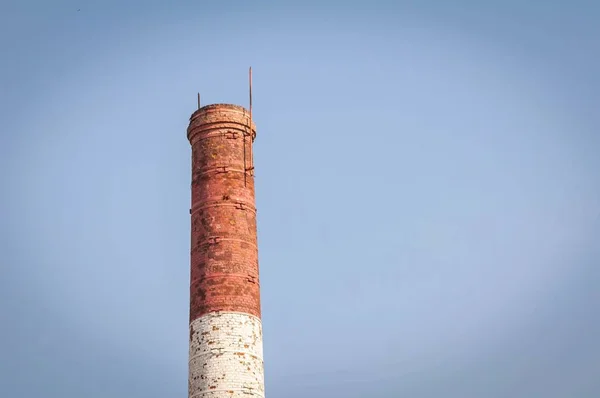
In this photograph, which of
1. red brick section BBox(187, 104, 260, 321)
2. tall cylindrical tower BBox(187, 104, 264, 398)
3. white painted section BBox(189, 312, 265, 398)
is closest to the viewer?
white painted section BBox(189, 312, 265, 398)

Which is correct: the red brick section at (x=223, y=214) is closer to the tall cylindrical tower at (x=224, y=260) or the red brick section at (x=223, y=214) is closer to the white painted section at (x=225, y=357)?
the tall cylindrical tower at (x=224, y=260)

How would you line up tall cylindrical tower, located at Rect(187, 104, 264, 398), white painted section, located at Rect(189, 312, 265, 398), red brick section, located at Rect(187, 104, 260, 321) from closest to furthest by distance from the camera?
white painted section, located at Rect(189, 312, 265, 398)
tall cylindrical tower, located at Rect(187, 104, 264, 398)
red brick section, located at Rect(187, 104, 260, 321)

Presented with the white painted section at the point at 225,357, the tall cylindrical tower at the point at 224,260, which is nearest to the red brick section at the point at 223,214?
the tall cylindrical tower at the point at 224,260

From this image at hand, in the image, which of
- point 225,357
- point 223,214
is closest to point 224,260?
point 223,214

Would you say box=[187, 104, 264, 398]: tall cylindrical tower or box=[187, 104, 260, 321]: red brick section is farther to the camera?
box=[187, 104, 260, 321]: red brick section

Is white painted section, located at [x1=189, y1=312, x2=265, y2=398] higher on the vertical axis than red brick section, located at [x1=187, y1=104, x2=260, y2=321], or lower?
lower

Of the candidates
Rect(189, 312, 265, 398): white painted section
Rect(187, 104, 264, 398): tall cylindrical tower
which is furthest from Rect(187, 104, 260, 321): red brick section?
Rect(189, 312, 265, 398): white painted section

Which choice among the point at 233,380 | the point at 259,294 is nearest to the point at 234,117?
the point at 259,294

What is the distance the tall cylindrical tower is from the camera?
3127 cm

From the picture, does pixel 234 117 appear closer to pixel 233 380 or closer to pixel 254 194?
pixel 254 194

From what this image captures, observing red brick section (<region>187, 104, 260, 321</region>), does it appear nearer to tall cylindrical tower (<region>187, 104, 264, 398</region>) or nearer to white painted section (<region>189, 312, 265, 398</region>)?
tall cylindrical tower (<region>187, 104, 264, 398</region>)

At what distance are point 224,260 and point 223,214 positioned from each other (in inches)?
61.5

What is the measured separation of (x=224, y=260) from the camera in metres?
32.6

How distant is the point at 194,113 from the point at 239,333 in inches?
311
